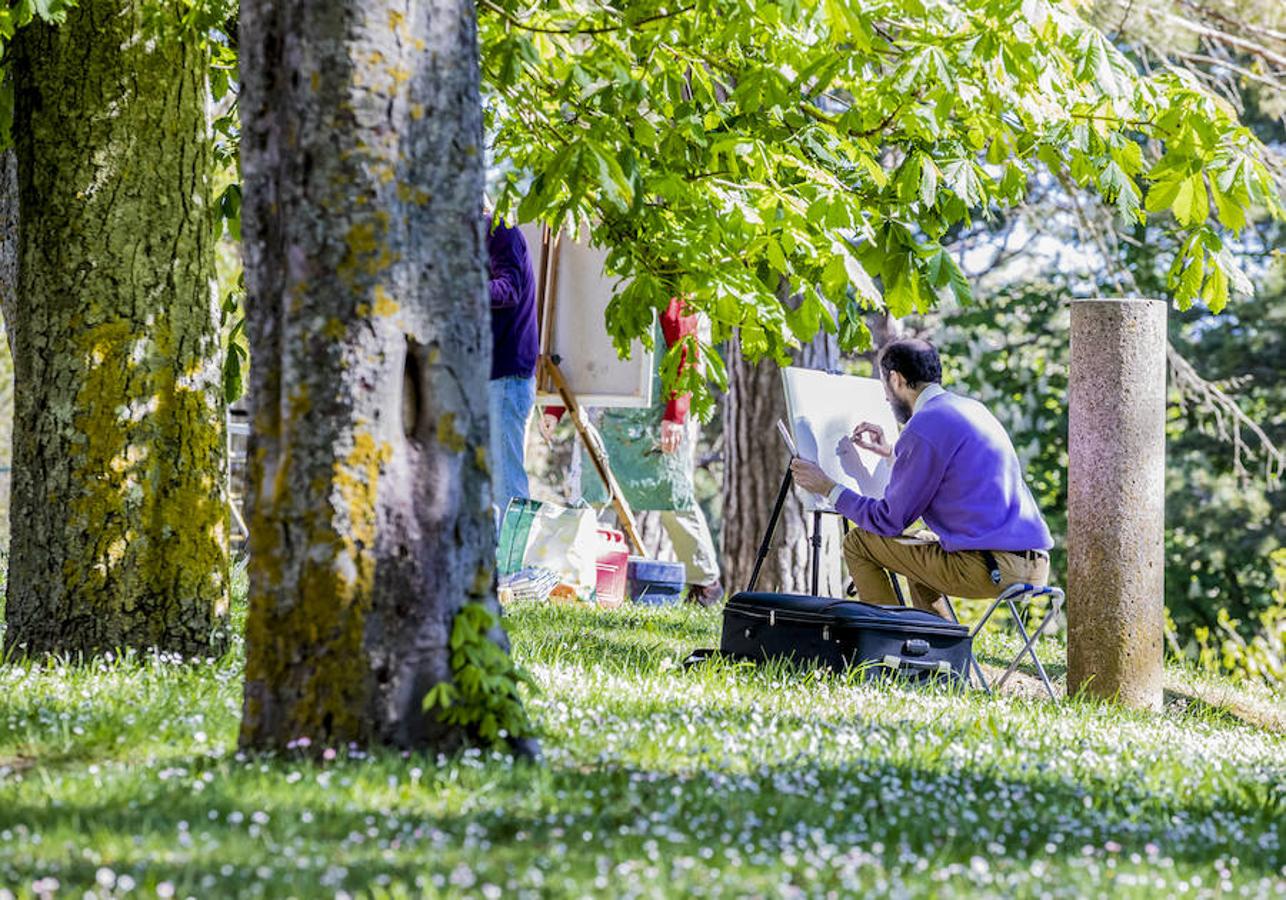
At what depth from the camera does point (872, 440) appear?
27.1ft

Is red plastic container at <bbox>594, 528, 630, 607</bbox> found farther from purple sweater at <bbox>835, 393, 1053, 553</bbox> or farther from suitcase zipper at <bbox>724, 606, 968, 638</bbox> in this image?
suitcase zipper at <bbox>724, 606, 968, 638</bbox>

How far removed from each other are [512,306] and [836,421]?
1.79 m

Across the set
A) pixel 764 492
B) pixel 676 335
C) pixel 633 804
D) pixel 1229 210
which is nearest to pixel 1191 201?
pixel 1229 210

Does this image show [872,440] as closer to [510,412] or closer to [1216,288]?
[510,412]

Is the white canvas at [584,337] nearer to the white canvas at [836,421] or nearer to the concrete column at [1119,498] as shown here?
the white canvas at [836,421]

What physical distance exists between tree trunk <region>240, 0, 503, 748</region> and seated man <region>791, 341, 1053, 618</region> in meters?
3.62

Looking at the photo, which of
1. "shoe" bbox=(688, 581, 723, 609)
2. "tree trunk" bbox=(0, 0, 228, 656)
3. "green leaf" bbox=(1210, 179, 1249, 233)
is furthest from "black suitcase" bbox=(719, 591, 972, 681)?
"shoe" bbox=(688, 581, 723, 609)

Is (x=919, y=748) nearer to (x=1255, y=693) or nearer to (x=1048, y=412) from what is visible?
(x=1255, y=693)

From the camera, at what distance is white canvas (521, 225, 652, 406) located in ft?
30.7

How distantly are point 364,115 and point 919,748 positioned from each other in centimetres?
230

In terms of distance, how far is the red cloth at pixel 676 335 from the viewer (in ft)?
20.2

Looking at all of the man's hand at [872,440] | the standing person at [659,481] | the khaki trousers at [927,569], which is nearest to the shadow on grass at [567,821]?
the khaki trousers at [927,569]

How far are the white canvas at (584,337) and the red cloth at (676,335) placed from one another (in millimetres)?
156

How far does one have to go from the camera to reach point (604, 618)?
27.1ft
